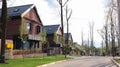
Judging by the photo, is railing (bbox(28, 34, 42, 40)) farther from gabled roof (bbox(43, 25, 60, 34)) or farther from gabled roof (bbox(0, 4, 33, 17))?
gabled roof (bbox(43, 25, 60, 34))

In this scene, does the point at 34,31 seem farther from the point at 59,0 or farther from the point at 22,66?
the point at 22,66

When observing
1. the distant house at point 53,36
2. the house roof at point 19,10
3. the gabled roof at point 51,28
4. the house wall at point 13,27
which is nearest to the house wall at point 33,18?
the house roof at point 19,10

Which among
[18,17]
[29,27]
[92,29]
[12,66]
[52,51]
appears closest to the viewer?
[12,66]

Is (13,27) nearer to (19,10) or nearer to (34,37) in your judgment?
(19,10)

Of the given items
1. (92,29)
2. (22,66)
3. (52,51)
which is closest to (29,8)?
(52,51)

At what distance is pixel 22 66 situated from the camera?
2192 centimetres

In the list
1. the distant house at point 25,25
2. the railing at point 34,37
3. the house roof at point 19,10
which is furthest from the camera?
the house roof at point 19,10

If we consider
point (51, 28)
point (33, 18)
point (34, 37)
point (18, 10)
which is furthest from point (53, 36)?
point (18, 10)

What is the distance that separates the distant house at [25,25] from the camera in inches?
1727

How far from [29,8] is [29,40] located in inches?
218

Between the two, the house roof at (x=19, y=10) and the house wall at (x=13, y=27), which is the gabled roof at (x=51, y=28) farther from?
the house wall at (x=13, y=27)

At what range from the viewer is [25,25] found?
43.4 metres

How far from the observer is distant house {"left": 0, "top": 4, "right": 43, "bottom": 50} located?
43875mm

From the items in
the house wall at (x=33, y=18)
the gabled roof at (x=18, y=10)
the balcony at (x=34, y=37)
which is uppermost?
the gabled roof at (x=18, y=10)
